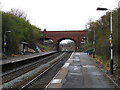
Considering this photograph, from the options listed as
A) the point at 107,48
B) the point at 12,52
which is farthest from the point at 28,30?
the point at 107,48

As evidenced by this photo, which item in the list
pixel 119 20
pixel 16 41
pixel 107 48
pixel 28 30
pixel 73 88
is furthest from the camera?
pixel 28 30

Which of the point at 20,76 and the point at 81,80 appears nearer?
the point at 81,80

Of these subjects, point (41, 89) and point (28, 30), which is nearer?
point (41, 89)

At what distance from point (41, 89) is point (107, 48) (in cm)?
1982

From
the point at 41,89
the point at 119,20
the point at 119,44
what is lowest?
the point at 41,89

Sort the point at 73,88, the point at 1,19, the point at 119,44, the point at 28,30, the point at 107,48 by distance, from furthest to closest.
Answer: the point at 28,30 → the point at 1,19 → the point at 107,48 → the point at 119,44 → the point at 73,88

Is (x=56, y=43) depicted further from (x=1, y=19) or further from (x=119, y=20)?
(x=119, y=20)

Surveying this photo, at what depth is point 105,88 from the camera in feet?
58.9

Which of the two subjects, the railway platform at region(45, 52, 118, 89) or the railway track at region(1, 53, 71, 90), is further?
the railway track at region(1, 53, 71, 90)

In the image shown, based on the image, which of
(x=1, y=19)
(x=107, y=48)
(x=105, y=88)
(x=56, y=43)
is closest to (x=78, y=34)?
(x=56, y=43)

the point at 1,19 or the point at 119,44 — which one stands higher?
the point at 1,19

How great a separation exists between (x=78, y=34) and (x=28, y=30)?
38.0 metres

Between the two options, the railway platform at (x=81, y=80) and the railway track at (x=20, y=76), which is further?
the railway track at (x=20, y=76)

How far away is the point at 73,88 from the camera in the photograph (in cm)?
1781
